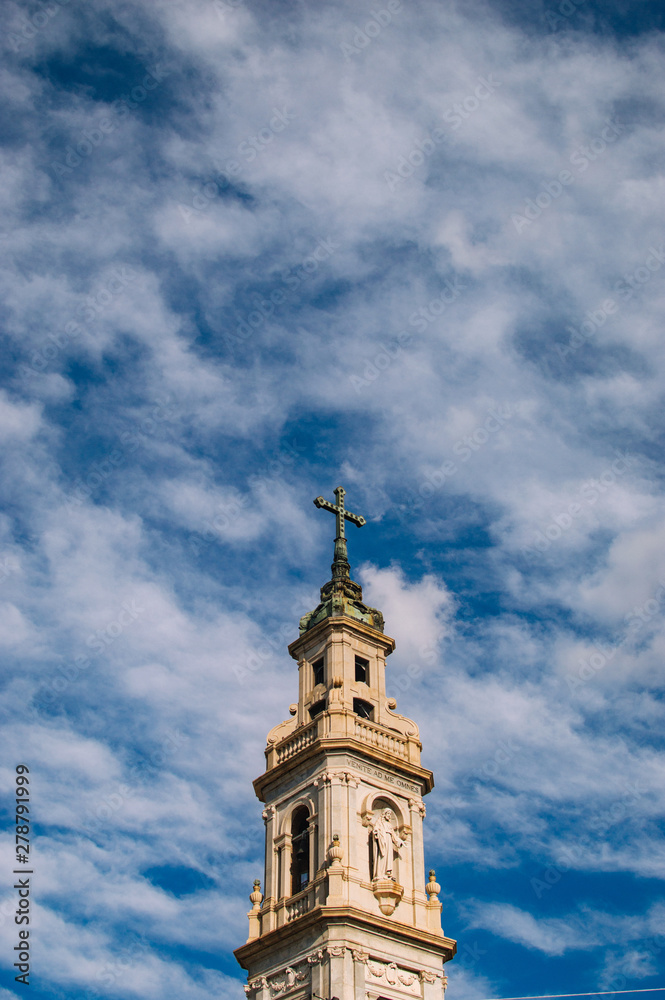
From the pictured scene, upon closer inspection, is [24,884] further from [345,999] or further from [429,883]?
[429,883]

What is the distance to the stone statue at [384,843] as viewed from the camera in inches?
1763

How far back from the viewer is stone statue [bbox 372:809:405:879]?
147 feet

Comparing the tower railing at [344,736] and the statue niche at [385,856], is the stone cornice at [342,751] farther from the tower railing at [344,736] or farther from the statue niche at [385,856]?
the statue niche at [385,856]

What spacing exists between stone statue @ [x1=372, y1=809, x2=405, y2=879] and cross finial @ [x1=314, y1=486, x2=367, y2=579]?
14.6m

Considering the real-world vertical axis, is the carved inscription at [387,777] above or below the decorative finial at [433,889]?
above

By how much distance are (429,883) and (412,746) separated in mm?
6396

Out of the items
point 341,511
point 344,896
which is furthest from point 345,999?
point 341,511

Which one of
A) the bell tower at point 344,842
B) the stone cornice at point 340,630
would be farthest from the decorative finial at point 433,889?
the stone cornice at point 340,630

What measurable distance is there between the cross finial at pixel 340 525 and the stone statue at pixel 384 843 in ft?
48.0

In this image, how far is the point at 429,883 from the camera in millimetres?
46250

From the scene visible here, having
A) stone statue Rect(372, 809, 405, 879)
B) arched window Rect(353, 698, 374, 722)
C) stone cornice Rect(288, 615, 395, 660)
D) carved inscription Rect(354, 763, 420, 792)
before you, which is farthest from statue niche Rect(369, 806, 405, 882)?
stone cornice Rect(288, 615, 395, 660)

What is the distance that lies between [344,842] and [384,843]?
2233 millimetres

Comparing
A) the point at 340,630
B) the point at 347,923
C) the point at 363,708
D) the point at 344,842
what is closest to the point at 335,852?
the point at 344,842

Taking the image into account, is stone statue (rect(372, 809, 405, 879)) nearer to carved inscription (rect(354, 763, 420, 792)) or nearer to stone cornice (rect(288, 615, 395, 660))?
carved inscription (rect(354, 763, 420, 792))
